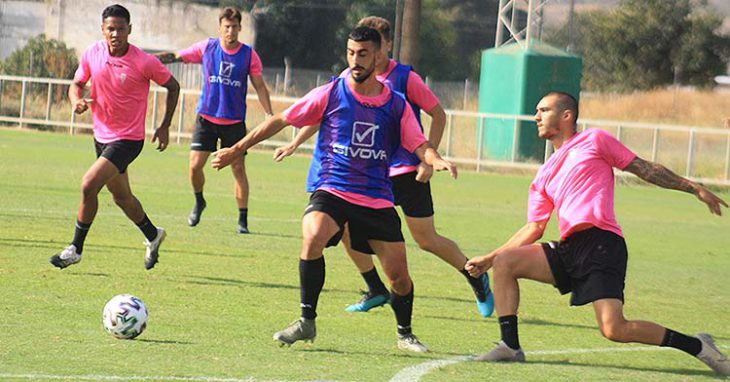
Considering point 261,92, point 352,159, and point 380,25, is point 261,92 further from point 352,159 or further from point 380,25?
point 352,159

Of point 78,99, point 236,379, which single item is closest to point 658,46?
point 78,99

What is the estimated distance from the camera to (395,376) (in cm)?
762

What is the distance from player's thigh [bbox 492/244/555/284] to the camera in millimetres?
8234

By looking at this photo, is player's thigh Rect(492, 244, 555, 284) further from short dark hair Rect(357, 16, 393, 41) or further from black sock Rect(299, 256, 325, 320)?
short dark hair Rect(357, 16, 393, 41)

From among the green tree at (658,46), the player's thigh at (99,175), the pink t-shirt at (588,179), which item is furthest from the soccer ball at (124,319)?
the green tree at (658,46)

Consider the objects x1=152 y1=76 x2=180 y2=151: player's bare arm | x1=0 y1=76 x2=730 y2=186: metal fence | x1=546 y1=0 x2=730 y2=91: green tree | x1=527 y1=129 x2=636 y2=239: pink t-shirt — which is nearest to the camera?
x1=527 y1=129 x2=636 y2=239: pink t-shirt

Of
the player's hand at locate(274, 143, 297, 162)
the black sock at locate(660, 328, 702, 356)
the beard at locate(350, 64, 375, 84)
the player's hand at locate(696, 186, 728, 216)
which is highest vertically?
the beard at locate(350, 64, 375, 84)

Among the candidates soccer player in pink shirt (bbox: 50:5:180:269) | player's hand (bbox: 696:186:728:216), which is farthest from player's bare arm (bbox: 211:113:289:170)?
soccer player in pink shirt (bbox: 50:5:180:269)

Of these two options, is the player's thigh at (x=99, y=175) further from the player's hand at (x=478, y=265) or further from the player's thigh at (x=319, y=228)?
the player's hand at (x=478, y=265)

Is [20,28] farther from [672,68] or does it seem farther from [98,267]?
[98,267]

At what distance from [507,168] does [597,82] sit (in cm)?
3742

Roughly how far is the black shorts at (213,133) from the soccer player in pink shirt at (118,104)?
142 inches

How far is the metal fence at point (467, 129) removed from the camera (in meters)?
29.7

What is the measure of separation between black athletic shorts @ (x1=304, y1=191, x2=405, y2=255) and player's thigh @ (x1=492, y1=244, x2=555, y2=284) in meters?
Result: 0.69
